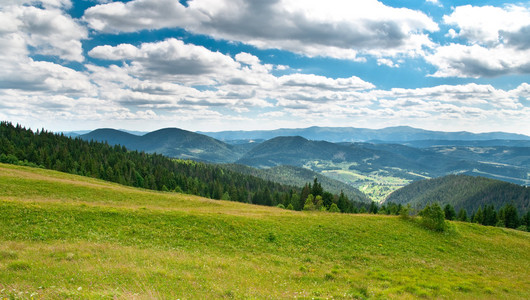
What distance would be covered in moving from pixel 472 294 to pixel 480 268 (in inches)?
546

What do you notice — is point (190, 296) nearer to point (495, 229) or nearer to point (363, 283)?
point (363, 283)

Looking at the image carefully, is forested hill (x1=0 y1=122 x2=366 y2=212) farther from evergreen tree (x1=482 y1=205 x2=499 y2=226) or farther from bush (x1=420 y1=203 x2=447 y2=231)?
bush (x1=420 y1=203 x2=447 y2=231)

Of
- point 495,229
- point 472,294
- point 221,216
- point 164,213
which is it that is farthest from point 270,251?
point 495,229

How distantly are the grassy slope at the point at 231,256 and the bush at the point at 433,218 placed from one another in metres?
1.92

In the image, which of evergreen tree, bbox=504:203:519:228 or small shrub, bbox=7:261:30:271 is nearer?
small shrub, bbox=7:261:30:271

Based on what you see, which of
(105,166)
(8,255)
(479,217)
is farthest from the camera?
(105,166)

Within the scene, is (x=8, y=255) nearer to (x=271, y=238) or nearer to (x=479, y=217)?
(x=271, y=238)

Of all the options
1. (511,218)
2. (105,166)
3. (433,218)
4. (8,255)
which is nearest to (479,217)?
(511,218)

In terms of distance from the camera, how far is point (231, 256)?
83.9 ft

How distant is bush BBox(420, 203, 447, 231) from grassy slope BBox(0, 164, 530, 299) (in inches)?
75.6

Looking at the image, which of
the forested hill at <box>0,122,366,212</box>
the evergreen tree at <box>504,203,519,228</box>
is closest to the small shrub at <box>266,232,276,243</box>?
the forested hill at <box>0,122,366,212</box>

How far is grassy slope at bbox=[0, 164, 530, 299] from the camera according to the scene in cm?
1575

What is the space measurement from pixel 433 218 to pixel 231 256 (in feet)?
123

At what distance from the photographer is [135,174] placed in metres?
122
